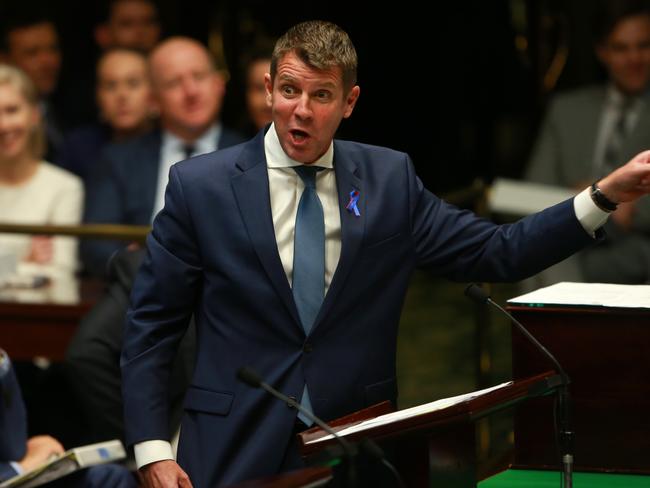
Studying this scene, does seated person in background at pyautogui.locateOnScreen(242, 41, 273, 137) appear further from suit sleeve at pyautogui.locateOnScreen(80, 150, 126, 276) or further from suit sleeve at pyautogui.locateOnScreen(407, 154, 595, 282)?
suit sleeve at pyautogui.locateOnScreen(407, 154, 595, 282)

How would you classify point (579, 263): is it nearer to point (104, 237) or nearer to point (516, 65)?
point (104, 237)

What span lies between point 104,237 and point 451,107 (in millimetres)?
3812

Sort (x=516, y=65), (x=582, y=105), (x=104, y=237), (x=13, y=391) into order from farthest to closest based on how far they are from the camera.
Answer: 1. (x=516, y=65)
2. (x=582, y=105)
3. (x=104, y=237)
4. (x=13, y=391)

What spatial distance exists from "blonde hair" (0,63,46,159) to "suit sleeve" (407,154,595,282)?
3.03 m

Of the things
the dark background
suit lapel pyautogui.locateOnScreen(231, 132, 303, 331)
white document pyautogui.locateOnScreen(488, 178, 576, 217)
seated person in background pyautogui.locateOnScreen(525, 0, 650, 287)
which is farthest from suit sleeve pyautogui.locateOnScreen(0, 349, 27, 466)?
the dark background

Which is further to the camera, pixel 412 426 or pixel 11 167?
pixel 11 167

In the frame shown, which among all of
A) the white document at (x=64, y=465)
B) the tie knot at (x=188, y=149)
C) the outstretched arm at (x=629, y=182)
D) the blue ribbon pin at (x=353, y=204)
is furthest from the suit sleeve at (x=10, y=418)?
the tie knot at (x=188, y=149)

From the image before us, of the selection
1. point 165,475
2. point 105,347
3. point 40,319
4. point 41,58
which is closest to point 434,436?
point 165,475

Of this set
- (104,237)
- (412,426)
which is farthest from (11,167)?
(412,426)

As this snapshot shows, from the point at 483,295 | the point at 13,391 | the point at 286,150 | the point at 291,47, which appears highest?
the point at 291,47

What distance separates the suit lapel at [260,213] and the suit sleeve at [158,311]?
114 millimetres

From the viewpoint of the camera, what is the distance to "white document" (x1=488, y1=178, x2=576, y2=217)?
17.8 feet

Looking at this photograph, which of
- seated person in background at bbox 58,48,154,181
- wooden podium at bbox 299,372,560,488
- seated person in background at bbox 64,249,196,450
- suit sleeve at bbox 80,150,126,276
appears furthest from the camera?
seated person in background at bbox 58,48,154,181

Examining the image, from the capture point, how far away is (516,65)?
25.8 ft
